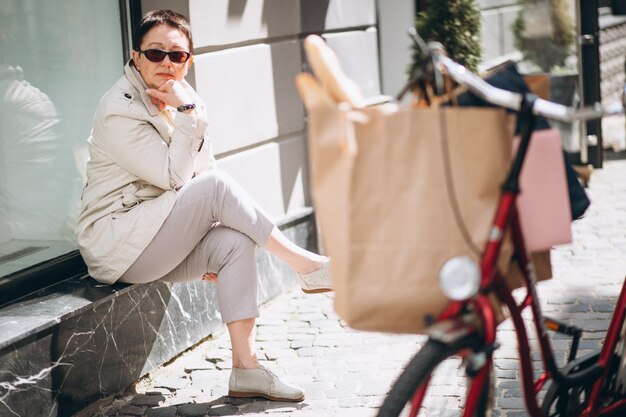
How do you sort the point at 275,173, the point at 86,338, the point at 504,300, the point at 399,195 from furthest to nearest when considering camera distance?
1. the point at 275,173
2. the point at 86,338
3. the point at 504,300
4. the point at 399,195

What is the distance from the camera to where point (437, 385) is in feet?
14.2

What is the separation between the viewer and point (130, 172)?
14.3 feet

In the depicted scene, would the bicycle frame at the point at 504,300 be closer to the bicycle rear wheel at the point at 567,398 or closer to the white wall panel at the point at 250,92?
the bicycle rear wheel at the point at 567,398

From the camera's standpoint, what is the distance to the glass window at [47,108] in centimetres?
453

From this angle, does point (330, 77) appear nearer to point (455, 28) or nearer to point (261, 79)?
point (261, 79)

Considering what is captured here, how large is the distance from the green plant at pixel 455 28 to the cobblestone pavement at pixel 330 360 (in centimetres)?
281

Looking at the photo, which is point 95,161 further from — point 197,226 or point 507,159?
point 507,159

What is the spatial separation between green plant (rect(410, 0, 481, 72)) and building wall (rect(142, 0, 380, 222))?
1.86m

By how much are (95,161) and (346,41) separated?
3064 millimetres

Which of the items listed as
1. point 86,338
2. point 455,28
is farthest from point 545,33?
point 86,338

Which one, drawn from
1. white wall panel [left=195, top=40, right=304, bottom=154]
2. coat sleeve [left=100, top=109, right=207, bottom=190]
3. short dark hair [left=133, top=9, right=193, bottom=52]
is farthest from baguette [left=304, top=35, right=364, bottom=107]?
white wall panel [left=195, top=40, right=304, bottom=154]

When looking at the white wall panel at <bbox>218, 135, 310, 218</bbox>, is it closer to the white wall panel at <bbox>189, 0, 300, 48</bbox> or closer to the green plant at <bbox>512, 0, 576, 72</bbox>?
the white wall panel at <bbox>189, 0, 300, 48</bbox>

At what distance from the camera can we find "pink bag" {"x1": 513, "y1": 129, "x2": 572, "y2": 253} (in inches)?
110

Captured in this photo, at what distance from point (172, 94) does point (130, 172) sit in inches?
14.9
